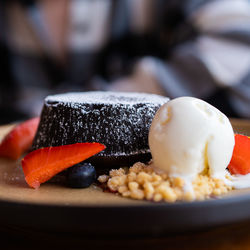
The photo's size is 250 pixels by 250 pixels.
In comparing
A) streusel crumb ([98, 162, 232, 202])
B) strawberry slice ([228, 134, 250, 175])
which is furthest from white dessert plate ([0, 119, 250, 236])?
strawberry slice ([228, 134, 250, 175])

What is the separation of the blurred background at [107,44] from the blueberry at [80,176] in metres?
1.53

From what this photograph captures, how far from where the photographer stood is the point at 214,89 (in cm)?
243

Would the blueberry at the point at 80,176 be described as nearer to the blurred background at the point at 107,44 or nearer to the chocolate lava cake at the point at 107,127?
the chocolate lava cake at the point at 107,127

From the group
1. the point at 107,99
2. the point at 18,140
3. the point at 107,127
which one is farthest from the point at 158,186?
the point at 18,140

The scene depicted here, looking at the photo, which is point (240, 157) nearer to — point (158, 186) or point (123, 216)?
point (158, 186)

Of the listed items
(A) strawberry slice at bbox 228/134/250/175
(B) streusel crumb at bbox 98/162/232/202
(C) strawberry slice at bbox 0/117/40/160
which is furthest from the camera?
(C) strawberry slice at bbox 0/117/40/160

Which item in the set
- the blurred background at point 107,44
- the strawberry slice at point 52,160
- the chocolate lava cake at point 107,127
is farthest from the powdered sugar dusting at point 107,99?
the blurred background at point 107,44

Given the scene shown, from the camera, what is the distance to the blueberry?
1022 mm

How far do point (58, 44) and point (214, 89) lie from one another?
164 centimetres

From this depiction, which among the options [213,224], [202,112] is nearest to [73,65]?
[202,112]

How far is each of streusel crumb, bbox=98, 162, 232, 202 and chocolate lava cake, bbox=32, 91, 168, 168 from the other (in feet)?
0.41

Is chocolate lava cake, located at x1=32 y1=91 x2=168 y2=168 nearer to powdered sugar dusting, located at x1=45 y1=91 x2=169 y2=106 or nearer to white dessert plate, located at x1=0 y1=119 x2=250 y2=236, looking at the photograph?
powdered sugar dusting, located at x1=45 y1=91 x2=169 y2=106

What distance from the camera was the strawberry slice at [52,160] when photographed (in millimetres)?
1040

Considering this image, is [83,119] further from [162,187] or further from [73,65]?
[73,65]
